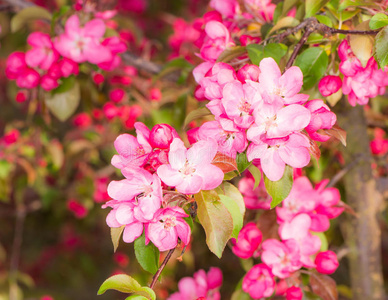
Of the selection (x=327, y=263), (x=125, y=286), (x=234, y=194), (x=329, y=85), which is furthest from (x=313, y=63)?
(x=125, y=286)

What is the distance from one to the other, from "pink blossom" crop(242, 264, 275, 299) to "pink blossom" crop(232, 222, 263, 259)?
35mm

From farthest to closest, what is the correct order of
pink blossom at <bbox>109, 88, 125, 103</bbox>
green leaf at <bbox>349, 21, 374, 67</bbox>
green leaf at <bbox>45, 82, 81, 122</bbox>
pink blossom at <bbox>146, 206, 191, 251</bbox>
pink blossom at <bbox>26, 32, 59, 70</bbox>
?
pink blossom at <bbox>109, 88, 125, 103</bbox> < green leaf at <bbox>45, 82, 81, 122</bbox> < pink blossom at <bbox>26, 32, 59, 70</bbox> < green leaf at <bbox>349, 21, 374, 67</bbox> < pink blossom at <bbox>146, 206, 191, 251</bbox>

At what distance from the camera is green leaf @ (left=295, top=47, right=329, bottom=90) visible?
0.76 metres

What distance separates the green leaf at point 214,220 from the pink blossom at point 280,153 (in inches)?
3.2

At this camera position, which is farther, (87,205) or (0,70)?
(0,70)

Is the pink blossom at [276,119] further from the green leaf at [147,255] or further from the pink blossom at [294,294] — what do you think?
the pink blossom at [294,294]

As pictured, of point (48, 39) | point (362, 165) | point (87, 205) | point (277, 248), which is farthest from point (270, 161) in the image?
point (87, 205)

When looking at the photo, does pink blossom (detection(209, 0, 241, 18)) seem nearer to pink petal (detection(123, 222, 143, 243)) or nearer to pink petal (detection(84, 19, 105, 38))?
pink petal (detection(84, 19, 105, 38))

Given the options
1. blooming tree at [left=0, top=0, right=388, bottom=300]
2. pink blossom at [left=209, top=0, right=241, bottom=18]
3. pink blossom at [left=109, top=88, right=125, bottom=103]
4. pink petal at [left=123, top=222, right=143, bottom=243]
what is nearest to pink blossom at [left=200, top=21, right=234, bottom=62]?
blooming tree at [left=0, top=0, right=388, bottom=300]

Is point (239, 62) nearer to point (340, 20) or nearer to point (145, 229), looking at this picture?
point (340, 20)

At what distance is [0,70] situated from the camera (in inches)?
110

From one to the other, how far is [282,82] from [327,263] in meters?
0.41

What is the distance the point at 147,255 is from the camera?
0.66m

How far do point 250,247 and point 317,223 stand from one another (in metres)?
0.15
